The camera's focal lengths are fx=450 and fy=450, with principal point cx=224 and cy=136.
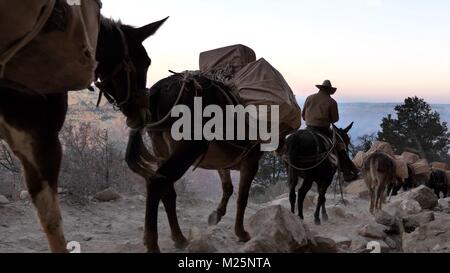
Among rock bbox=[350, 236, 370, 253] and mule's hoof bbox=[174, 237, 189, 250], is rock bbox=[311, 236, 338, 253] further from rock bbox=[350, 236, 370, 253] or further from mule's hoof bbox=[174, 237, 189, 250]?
mule's hoof bbox=[174, 237, 189, 250]

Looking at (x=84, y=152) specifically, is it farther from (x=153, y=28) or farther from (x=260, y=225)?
(x=153, y=28)

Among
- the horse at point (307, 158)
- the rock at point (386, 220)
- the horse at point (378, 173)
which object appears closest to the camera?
the rock at point (386, 220)

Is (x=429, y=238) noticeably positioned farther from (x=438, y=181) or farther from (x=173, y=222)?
(x=438, y=181)

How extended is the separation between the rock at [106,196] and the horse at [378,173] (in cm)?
784

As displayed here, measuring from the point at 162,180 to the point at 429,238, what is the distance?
11.3ft

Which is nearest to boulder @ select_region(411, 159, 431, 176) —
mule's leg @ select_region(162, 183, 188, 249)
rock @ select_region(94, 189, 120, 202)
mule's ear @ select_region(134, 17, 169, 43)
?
rock @ select_region(94, 189, 120, 202)

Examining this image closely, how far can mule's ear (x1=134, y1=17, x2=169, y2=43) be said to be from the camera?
3719 mm

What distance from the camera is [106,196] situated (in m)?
8.00

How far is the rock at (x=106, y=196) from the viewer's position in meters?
7.94

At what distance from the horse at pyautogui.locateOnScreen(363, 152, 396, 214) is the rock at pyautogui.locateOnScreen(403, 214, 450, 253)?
23.2ft

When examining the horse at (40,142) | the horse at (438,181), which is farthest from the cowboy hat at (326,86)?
the horse at (438,181)

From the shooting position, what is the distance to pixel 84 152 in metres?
10.3

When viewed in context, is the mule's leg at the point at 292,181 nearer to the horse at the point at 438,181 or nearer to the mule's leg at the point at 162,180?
the mule's leg at the point at 162,180

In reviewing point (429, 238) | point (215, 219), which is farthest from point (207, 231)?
point (429, 238)
